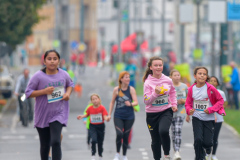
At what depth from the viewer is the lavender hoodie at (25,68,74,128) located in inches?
414

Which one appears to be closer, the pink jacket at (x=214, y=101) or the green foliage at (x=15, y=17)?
the pink jacket at (x=214, y=101)

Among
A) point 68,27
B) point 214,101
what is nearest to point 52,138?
point 214,101

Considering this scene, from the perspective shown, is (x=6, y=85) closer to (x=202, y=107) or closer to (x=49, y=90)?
(x=202, y=107)

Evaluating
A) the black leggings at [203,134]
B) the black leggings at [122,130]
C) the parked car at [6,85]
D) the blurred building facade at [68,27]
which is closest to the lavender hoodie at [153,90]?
the black leggings at [203,134]

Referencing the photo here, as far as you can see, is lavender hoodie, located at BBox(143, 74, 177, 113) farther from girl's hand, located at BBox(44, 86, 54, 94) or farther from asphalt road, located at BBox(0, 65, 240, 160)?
asphalt road, located at BBox(0, 65, 240, 160)

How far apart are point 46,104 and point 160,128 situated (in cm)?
173

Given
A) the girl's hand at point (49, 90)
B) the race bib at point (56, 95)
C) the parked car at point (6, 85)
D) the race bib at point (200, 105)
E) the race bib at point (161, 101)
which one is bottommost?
the parked car at point (6, 85)

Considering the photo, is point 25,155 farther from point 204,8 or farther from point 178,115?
point 204,8

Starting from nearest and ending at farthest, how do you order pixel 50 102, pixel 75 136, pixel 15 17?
pixel 50 102 → pixel 75 136 → pixel 15 17

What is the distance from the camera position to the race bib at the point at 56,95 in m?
10.5

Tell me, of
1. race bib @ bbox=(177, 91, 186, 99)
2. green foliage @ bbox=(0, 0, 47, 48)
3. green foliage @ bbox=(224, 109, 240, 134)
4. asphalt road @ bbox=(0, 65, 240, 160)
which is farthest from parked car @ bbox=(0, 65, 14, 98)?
race bib @ bbox=(177, 91, 186, 99)

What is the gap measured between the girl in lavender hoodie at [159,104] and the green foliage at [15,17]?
15976 millimetres

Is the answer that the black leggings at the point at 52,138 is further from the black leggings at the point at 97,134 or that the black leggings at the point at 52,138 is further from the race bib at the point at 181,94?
the race bib at the point at 181,94

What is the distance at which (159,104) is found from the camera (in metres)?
11.4
